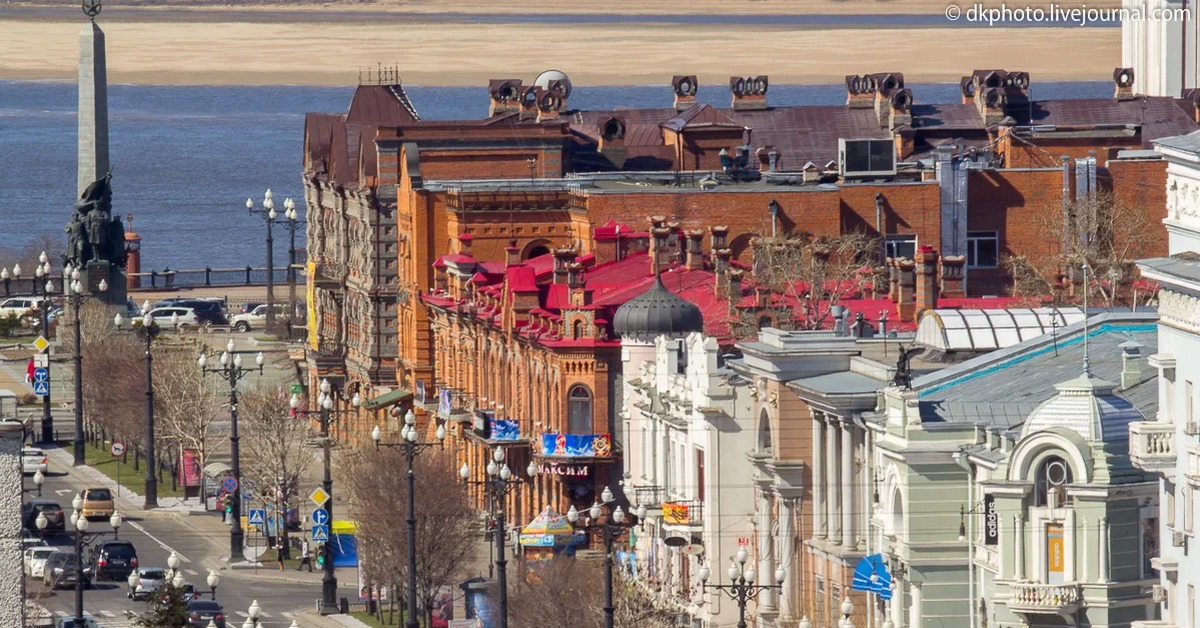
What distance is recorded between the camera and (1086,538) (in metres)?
60.0

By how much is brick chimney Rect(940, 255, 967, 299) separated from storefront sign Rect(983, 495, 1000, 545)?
130ft

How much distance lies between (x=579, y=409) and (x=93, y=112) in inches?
2066

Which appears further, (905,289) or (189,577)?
(905,289)

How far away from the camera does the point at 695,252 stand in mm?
107938

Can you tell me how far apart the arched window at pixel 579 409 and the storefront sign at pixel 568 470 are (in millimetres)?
1173

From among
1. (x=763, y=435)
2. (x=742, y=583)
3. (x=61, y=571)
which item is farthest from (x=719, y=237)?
(x=742, y=583)

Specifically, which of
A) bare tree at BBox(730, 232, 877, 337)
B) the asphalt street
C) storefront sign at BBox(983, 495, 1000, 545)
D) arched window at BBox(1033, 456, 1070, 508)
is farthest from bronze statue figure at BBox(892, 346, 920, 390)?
bare tree at BBox(730, 232, 877, 337)

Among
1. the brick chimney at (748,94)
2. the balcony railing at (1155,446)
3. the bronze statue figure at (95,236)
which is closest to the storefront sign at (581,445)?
the balcony railing at (1155,446)

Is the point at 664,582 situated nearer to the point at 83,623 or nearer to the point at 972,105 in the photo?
the point at 83,623

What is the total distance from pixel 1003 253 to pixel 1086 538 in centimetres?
6757

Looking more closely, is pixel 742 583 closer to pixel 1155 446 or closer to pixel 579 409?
pixel 1155 446

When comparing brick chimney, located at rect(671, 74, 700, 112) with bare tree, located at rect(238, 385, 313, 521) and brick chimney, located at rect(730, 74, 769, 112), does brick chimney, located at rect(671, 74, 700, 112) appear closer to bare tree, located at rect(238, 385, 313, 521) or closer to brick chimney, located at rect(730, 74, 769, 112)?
brick chimney, located at rect(730, 74, 769, 112)

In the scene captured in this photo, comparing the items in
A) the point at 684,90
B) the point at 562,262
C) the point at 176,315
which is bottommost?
the point at 176,315

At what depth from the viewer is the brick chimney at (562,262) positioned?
108m
